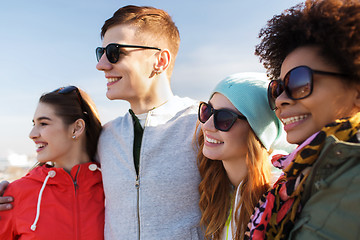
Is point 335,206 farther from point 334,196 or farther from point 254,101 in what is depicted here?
point 254,101

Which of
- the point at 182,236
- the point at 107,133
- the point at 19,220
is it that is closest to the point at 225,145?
the point at 182,236

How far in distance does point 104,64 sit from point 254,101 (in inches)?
63.5

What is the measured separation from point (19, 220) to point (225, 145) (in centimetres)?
213

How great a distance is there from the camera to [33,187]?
10.0 feet

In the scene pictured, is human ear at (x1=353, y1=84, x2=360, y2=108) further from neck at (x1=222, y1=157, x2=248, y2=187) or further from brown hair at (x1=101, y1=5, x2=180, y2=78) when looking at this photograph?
brown hair at (x1=101, y1=5, x2=180, y2=78)

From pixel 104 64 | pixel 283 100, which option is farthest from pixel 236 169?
pixel 104 64

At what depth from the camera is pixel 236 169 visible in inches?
104

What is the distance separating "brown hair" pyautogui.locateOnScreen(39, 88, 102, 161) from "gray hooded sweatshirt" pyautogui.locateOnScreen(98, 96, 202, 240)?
475 millimetres

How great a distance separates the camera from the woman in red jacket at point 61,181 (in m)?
2.91

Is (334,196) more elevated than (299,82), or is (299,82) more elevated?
(299,82)

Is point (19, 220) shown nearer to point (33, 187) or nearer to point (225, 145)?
point (33, 187)

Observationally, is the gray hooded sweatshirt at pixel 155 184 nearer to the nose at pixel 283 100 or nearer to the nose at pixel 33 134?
the nose at pixel 33 134

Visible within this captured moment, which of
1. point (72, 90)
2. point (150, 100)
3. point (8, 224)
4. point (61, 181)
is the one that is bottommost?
point (8, 224)

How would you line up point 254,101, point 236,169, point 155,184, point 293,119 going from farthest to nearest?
point 155,184 → point 236,169 → point 254,101 → point 293,119
